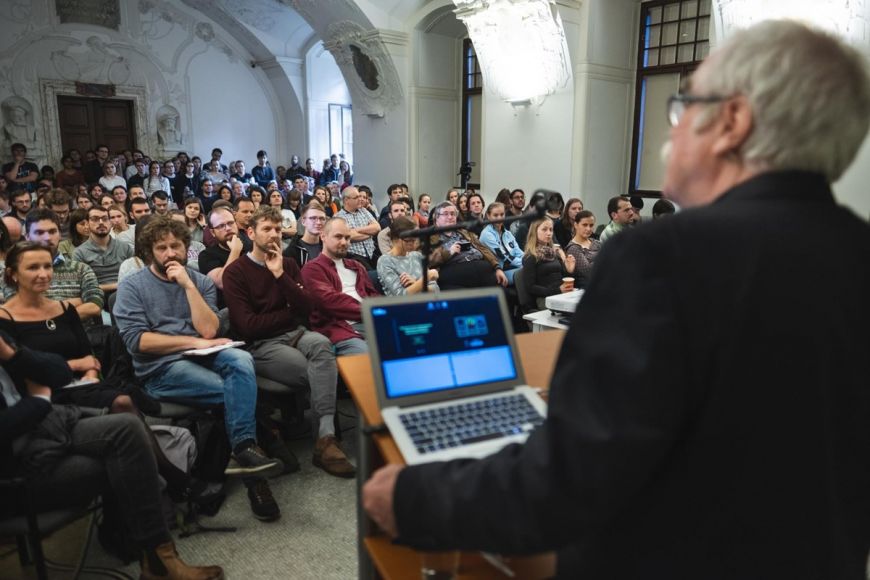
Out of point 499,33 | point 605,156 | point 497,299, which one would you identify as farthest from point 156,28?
point 497,299

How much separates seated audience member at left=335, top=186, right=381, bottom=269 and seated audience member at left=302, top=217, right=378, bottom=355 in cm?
146

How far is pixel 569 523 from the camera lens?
679 millimetres

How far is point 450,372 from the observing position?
122cm

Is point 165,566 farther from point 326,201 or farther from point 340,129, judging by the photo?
point 340,129

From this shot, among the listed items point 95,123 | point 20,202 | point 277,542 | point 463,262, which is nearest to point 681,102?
point 277,542

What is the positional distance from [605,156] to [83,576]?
6.71 metres

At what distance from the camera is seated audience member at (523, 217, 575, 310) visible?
4387 mm

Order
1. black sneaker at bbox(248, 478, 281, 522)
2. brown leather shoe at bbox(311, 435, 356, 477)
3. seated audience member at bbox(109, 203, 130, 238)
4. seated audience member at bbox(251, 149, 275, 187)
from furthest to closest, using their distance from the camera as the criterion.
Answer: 1. seated audience member at bbox(251, 149, 275, 187)
2. seated audience member at bbox(109, 203, 130, 238)
3. brown leather shoe at bbox(311, 435, 356, 477)
4. black sneaker at bbox(248, 478, 281, 522)

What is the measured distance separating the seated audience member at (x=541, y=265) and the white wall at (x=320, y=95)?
377 inches

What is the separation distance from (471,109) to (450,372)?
28.6ft

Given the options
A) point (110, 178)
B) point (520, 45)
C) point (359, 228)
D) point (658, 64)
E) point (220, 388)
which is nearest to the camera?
point (220, 388)

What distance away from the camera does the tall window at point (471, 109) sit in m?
9.20

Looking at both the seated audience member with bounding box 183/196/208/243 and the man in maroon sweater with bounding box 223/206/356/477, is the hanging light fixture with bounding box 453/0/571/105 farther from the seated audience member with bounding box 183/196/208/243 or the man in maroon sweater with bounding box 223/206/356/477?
the man in maroon sweater with bounding box 223/206/356/477

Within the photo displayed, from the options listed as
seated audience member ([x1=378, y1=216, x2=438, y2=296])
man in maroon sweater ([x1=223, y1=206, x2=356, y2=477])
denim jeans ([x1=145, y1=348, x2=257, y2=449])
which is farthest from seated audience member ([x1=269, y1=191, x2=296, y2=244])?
denim jeans ([x1=145, y1=348, x2=257, y2=449])
